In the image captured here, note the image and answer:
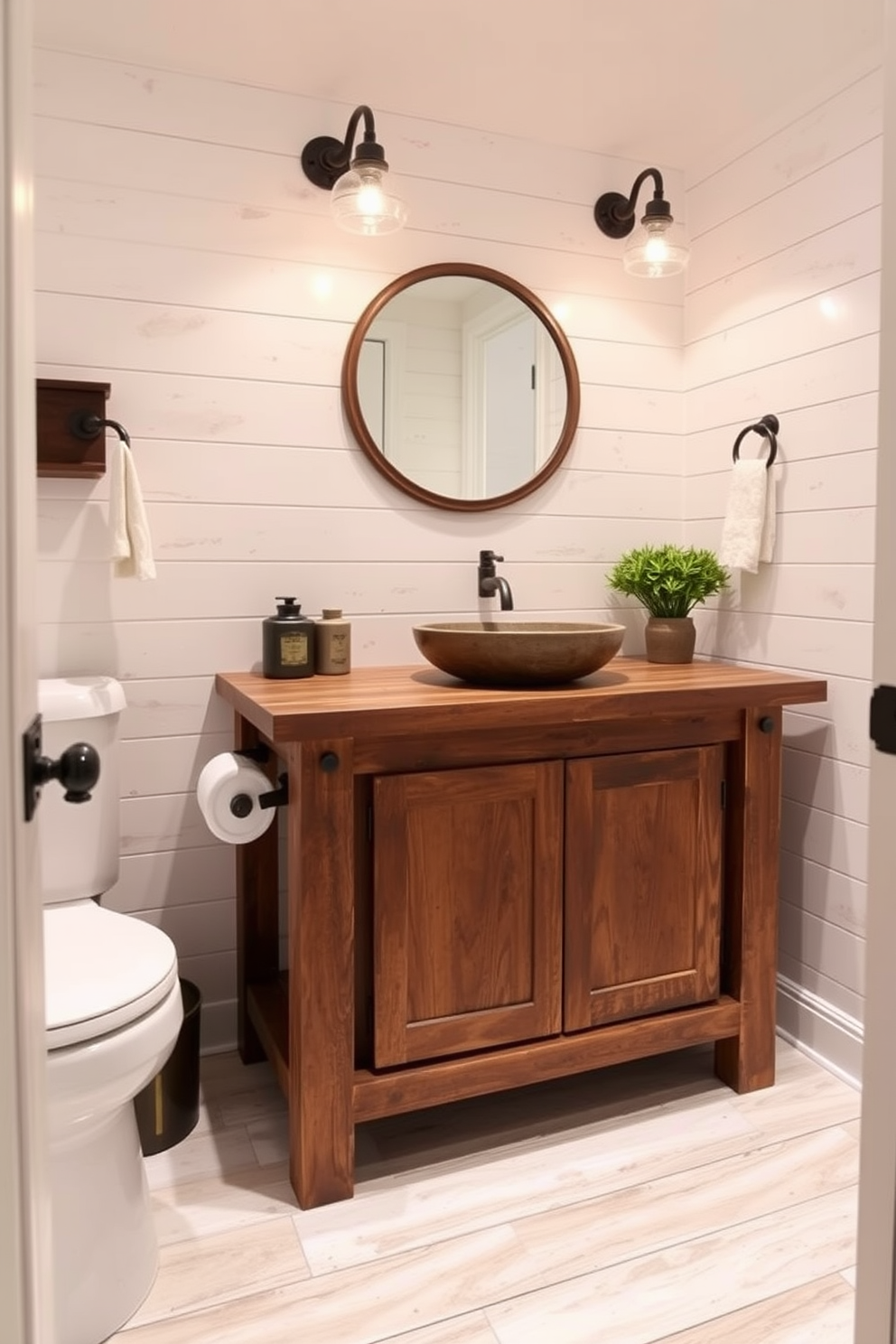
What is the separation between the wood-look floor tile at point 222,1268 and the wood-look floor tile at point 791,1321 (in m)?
0.63

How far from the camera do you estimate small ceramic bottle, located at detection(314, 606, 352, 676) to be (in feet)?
6.97

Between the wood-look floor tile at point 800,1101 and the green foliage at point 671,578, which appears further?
the green foliage at point 671,578

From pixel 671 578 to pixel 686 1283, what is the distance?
4.93 feet

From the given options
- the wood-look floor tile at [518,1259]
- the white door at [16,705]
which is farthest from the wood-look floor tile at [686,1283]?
the white door at [16,705]

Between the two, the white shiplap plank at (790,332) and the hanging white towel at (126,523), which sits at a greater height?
the white shiplap plank at (790,332)

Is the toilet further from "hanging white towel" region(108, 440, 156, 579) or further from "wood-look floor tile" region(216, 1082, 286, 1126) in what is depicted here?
"hanging white towel" region(108, 440, 156, 579)

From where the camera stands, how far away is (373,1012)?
5.85 ft

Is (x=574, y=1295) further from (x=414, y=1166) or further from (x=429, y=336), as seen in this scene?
(x=429, y=336)

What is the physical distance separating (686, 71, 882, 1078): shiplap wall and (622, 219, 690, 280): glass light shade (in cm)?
21

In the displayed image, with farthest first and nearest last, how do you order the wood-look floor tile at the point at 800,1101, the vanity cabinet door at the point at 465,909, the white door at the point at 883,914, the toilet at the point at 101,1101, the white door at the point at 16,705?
the wood-look floor tile at the point at 800,1101 < the vanity cabinet door at the point at 465,909 < the toilet at the point at 101,1101 < the white door at the point at 883,914 < the white door at the point at 16,705

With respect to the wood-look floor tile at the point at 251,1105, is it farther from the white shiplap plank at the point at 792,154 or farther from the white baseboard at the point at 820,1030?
the white shiplap plank at the point at 792,154

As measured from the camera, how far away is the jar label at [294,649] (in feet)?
6.73

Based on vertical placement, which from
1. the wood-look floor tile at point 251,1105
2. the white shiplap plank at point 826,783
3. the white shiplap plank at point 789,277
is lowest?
the wood-look floor tile at point 251,1105

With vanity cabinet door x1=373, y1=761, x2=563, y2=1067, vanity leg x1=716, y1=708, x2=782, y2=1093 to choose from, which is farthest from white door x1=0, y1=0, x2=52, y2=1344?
vanity leg x1=716, y1=708, x2=782, y2=1093
